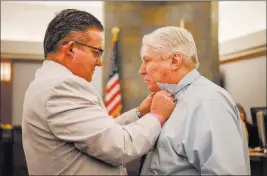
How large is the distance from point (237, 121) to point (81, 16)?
0.73m

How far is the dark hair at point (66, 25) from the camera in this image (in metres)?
1.67

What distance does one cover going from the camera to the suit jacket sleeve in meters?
1.54

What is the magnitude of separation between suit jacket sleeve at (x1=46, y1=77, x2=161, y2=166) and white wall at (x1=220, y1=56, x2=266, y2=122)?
6.11 meters

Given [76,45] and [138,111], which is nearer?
[76,45]

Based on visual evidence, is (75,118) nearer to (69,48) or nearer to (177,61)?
(69,48)

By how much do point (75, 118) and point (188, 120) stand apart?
0.43m

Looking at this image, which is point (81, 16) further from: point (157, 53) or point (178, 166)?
point (178, 166)

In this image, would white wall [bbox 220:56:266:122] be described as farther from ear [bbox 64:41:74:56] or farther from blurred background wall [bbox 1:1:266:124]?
ear [bbox 64:41:74:56]

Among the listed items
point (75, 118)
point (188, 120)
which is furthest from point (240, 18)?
point (75, 118)

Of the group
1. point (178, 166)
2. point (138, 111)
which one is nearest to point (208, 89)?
point (178, 166)

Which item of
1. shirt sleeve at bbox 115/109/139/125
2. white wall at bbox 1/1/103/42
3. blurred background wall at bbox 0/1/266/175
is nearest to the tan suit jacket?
shirt sleeve at bbox 115/109/139/125

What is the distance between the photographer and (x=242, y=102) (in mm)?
7918

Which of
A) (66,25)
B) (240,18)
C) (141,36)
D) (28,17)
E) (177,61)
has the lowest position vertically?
(177,61)

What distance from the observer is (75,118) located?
1550 millimetres
